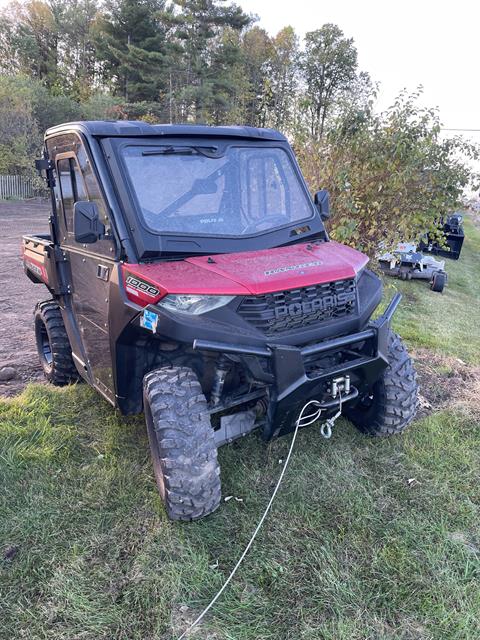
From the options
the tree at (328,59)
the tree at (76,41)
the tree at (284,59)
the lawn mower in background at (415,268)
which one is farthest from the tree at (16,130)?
the lawn mower in background at (415,268)

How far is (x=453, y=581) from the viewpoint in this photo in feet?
8.19

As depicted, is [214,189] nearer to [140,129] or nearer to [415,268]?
[140,129]

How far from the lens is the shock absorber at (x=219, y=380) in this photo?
9.22ft

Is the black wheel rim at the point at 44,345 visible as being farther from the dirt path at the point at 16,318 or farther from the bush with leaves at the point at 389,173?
the bush with leaves at the point at 389,173

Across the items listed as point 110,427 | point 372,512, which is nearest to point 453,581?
point 372,512

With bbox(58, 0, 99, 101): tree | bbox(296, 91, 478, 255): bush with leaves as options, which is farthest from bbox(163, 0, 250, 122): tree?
bbox(296, 91, 478, 255): bush with leaves

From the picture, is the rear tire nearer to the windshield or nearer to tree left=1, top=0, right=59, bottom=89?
the windshield

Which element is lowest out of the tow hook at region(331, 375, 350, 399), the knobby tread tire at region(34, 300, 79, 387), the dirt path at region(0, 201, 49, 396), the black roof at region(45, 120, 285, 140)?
the dirt path at region(0, 201, 49, 396)

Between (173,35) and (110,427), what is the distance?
31.6m

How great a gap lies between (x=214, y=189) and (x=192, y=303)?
1012 mm

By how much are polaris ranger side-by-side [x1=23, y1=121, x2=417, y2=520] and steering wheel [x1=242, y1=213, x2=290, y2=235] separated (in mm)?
10

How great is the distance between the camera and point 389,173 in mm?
7320

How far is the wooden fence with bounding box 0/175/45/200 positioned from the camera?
23.5 m

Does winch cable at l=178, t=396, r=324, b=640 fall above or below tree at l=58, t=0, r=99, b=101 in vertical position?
below
